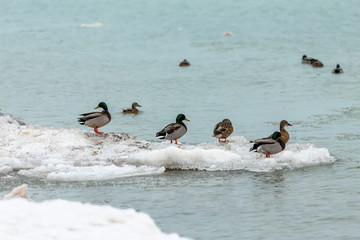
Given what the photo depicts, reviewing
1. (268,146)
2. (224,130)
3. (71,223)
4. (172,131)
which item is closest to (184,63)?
(224,130)

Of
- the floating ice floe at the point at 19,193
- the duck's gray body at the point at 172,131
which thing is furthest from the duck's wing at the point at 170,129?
the floating ice floe at the point at 19,193

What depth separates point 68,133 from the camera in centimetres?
1964

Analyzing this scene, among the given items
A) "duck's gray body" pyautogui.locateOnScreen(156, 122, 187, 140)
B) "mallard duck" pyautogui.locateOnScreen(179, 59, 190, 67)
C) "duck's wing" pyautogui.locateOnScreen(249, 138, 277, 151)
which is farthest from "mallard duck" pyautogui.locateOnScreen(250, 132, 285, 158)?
"mallard duck" pyautogui.locateOnScreen(179, 59, 190, 67)

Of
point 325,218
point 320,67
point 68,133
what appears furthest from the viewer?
point 320,67

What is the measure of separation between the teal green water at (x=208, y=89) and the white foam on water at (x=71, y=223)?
3.16 meters

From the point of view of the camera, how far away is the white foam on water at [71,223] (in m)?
9.24

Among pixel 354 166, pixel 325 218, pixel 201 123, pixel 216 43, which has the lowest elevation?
pixel 325 218

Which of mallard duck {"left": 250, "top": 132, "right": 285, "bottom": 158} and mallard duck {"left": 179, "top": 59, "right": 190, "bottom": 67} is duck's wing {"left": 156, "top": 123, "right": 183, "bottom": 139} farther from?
mallard duck {"left": 179, "top": 59, "right": 190, "bottom": 67}

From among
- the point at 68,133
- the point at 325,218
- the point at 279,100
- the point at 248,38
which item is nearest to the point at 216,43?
the point at 248,38

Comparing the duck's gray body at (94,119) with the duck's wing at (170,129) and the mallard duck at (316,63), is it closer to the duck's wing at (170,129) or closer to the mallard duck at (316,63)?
the duck's wing at (170,129)

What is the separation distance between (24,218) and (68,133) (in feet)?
33.2

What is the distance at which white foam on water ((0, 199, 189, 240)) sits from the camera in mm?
9242

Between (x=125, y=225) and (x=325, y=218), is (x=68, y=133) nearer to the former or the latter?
(x=325, y=218)

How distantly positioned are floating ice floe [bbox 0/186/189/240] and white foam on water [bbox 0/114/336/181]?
6443mm
